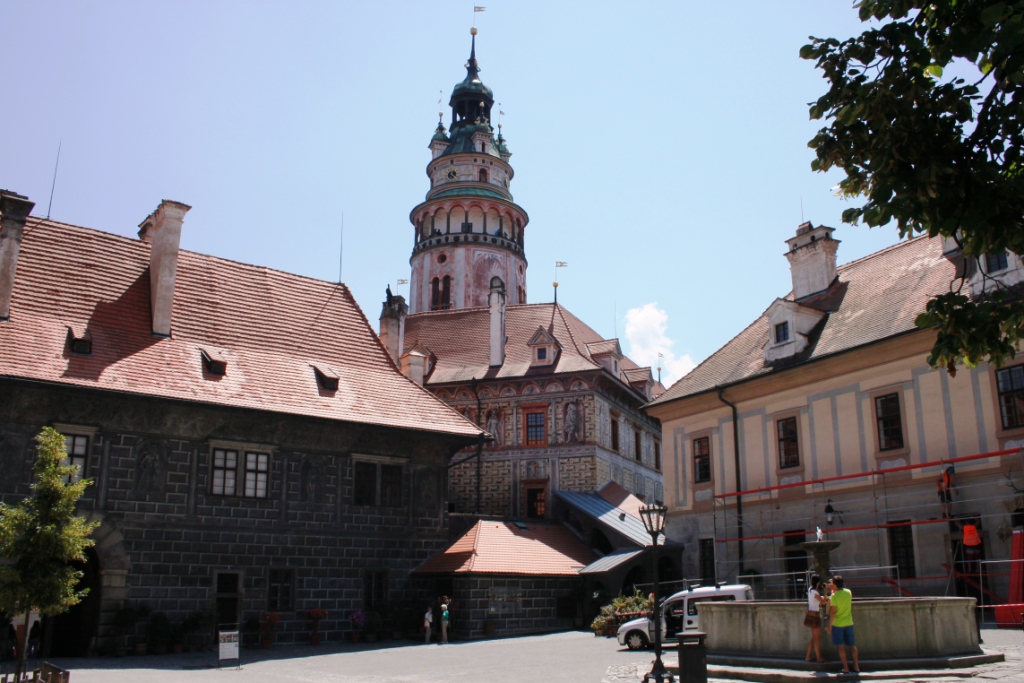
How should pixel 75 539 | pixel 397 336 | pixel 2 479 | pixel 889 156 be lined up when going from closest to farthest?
pixel 889 156 < pixel 75 539 < pixel 2 479 < pixel 397 336

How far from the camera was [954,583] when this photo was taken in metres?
19.3

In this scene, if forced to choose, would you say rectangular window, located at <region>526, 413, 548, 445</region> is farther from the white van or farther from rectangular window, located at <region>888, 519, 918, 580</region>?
rectangular window, located at <region>888, 519, 918, 580</region>

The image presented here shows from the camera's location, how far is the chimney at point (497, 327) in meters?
37.1

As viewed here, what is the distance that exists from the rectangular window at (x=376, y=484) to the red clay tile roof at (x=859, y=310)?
7.86 metres

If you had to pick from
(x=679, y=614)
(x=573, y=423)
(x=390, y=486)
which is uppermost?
(x=573, y=423)

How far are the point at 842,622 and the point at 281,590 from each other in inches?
616

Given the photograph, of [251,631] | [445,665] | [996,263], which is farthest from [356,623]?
[996,263]

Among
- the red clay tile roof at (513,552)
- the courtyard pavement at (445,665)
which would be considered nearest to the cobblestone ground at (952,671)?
the courtyard pavement at (445,665)

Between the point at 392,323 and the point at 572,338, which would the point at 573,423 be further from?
the point at 392,323

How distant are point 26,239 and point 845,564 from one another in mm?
21472

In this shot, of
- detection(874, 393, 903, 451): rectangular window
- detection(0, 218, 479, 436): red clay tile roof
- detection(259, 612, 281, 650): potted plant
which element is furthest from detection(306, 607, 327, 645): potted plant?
detection(874, 393, 903, 451): rectangular window

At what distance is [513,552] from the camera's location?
28.0 meters

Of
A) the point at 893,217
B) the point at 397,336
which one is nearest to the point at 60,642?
the point at 397,336

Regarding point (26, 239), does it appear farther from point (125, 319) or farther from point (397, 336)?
point (397, 336)
